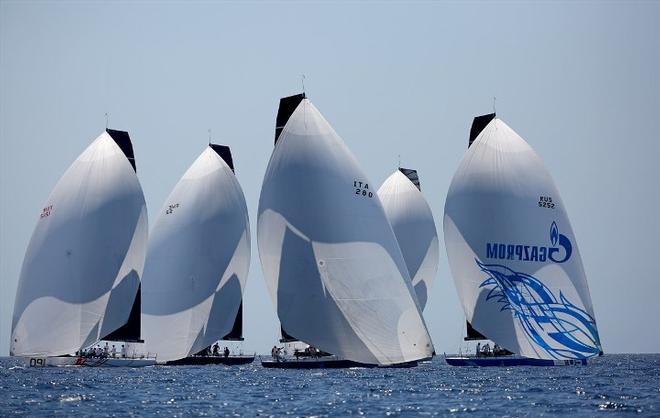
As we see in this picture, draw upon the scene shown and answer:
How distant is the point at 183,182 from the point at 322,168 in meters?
18.5

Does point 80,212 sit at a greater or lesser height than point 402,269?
greater

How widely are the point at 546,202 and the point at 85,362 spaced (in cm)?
2866

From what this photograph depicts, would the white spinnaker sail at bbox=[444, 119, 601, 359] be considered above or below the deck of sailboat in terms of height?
above

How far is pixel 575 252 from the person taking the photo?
64.0 metres

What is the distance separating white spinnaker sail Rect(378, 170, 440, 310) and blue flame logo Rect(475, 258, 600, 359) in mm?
17052

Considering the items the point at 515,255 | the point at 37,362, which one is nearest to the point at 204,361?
the point at 37,362

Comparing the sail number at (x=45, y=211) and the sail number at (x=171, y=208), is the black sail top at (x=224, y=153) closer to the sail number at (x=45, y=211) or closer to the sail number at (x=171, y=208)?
the sail number at (x=171, y=208)

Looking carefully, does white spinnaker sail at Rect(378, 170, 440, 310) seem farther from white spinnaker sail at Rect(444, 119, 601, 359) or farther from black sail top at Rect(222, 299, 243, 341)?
white spinnaker sail at Rect(444, 119, 601, 359)

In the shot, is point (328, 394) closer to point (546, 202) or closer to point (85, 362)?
point (85, 362)

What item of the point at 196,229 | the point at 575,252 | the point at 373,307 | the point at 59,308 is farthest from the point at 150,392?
the point at 575,252

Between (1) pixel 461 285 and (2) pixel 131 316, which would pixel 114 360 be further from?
(1) pixel 461 285

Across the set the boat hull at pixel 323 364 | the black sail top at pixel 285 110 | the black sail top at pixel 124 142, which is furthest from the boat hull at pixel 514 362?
the black sail top at pixel 124 142

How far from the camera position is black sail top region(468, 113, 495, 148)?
66688 millimetres

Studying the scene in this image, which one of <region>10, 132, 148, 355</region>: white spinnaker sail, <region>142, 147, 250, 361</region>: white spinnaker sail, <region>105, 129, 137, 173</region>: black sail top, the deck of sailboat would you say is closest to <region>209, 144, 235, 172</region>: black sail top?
<region>142, 147, 250, 361</region>: white spinnaker sail
